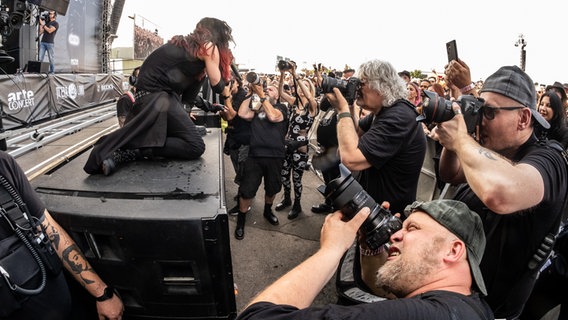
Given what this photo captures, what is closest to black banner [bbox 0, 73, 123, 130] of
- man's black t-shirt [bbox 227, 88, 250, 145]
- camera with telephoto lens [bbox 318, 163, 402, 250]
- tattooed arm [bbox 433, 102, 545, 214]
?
man's black t-shirt [bbox 227, 88, 250, 145]

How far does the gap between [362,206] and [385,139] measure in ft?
3.43

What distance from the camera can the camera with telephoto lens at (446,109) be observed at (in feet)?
5.06

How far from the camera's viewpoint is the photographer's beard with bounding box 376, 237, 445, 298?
1.11 meters

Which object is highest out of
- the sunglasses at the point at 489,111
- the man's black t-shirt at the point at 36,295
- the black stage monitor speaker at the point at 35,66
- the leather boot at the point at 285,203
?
the black stage monitor speaker at the point at 35,66

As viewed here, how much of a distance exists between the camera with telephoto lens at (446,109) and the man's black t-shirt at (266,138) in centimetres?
288

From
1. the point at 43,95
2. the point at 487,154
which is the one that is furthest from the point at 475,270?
the point at 43,95

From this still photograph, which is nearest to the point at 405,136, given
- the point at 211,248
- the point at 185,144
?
the point at 211,248

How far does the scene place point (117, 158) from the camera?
2.59 m

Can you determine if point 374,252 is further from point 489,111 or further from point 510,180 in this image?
point 489,111

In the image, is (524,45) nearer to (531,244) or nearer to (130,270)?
(531,244)

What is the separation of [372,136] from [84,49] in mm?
13713

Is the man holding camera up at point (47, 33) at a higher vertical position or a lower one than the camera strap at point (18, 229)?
higher

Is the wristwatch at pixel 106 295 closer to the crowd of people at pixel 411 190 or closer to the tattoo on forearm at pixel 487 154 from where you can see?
the crowd of people at pixel 411 190

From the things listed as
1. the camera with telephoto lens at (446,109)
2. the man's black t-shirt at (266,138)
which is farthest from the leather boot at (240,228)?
the camera with telephoto lens at (446,109)
